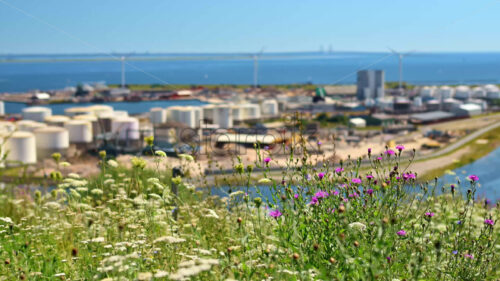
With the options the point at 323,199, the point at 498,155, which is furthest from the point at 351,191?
the point at 498,155

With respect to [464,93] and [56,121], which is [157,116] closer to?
[56,121]

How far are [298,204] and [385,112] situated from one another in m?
53.5

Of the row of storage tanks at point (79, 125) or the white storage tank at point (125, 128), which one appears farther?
the white storage tank at point (125, 128)

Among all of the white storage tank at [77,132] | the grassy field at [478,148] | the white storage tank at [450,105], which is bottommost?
the grassy field at [478,148]

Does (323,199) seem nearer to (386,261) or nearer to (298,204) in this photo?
(298,204)

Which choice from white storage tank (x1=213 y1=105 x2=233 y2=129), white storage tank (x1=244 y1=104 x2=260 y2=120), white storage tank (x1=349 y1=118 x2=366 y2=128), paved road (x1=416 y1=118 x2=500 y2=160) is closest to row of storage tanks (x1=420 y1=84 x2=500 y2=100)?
paved road (x1=416 y1=118 x2=500 y2=160)

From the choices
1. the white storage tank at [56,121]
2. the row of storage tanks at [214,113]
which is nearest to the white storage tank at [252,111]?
the row of storage tanks at [214,113]

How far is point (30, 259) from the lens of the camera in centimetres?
268

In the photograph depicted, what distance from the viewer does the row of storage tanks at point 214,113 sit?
42.4 meters

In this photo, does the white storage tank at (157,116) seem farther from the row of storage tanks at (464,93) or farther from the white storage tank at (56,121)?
the row of storage tanks at (464,93)

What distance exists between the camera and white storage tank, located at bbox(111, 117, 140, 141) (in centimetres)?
3381

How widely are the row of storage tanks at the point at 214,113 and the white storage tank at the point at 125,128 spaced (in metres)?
4.79

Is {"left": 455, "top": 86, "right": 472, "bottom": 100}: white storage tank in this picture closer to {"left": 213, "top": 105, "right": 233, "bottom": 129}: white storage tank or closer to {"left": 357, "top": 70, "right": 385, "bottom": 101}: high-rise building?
{"left": 357, "top": 70, "right": 385, "bottom": 101}: high-rise building

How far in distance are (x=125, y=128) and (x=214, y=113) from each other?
1324 centimetres
